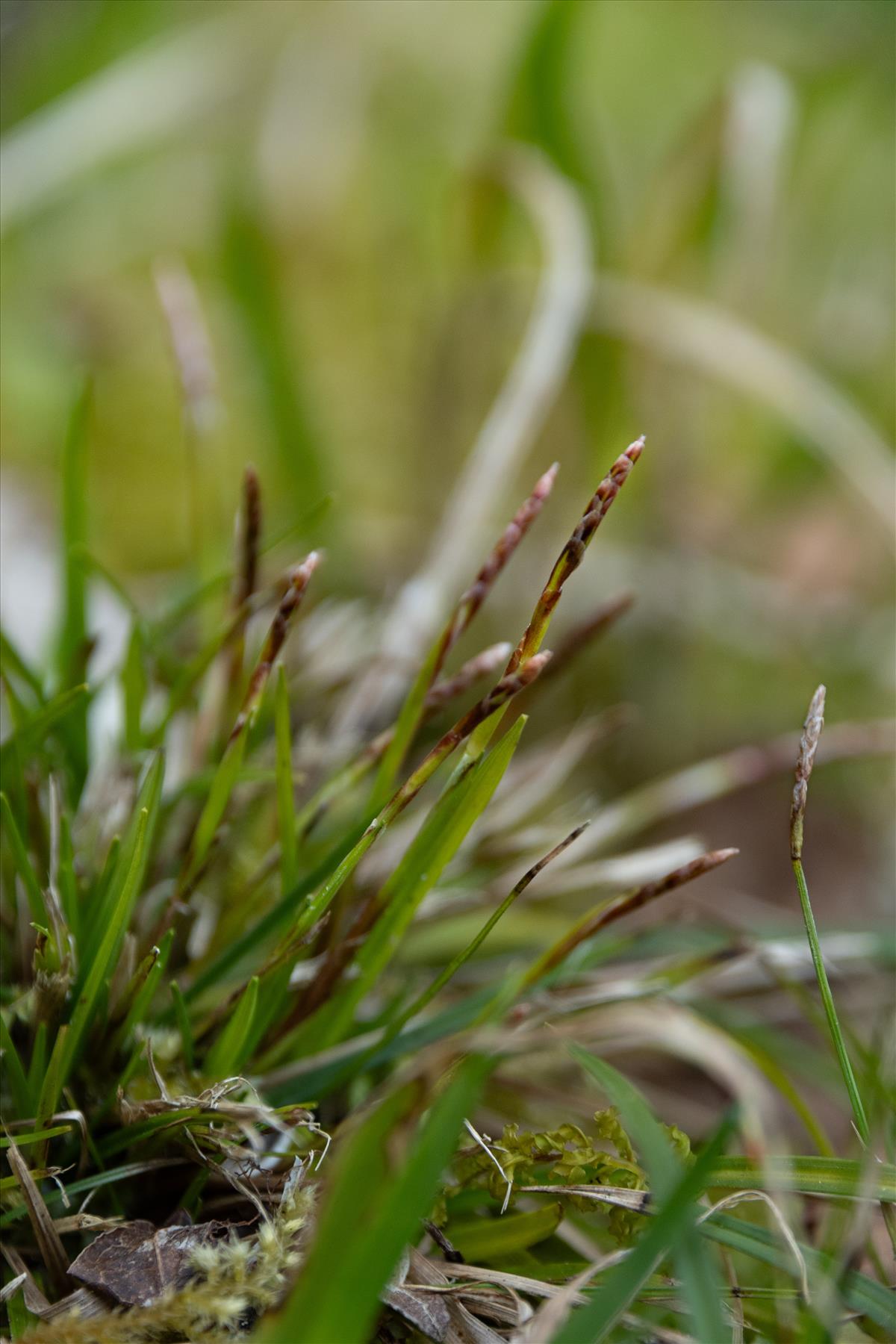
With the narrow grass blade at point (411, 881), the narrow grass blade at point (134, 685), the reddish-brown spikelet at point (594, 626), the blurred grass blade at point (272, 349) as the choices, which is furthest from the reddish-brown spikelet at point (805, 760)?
the blurred grass blade at point (272, 349)

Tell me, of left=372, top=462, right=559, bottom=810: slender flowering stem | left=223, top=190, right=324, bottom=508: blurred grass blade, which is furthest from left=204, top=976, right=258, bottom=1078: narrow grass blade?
left=223, top=190, right=324, bottom=508: blurred grass blade

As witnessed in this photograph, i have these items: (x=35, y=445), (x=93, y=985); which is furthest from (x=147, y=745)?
(x=35, y=445)

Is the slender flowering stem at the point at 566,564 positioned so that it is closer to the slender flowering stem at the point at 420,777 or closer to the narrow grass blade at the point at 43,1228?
the slender flowering stem at the point at 420,777

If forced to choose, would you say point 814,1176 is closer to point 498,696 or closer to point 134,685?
point 498,696

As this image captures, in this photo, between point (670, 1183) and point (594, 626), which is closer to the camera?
point (670, 1183)

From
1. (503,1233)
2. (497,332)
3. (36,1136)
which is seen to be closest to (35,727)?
(36,1136)
